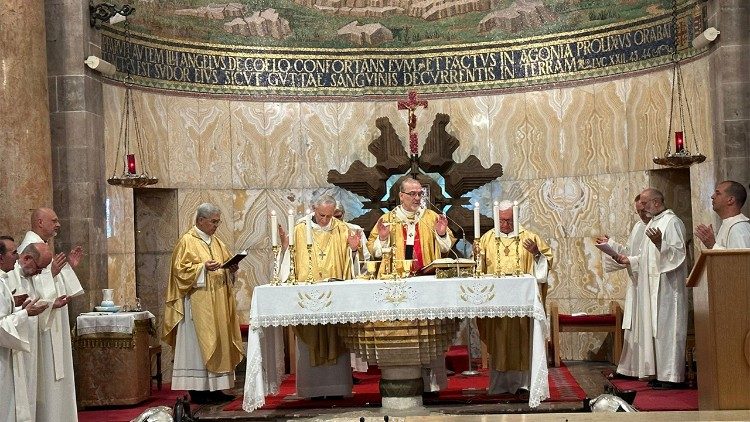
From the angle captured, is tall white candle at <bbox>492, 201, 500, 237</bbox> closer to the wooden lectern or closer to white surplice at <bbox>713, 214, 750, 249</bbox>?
white surplice at <bbox>713, 214, 750, 249</bbox>

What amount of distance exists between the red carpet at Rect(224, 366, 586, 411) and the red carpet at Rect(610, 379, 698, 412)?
21.3 inches

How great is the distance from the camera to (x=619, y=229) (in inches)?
567

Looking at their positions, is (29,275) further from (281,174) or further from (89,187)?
(281,174)

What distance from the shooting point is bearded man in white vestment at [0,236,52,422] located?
8.15m

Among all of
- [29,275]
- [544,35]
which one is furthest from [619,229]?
[29,275]

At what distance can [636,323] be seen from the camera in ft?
39.2

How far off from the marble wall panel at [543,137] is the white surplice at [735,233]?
5122 mm

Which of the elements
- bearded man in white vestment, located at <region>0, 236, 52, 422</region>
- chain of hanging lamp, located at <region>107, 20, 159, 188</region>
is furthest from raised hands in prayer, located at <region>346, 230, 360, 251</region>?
chain of hanging lamp, located at <region>107, 20, 159, 188</region>

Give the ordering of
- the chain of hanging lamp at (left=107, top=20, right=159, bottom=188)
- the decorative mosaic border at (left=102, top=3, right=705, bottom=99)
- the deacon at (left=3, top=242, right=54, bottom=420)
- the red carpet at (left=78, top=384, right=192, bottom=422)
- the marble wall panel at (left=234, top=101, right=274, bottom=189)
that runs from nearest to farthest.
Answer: the deacon at (left=3, top=242, right=54, bottom=420)
the red carpet at (left=78, top=384, right=192, bottom=422)
the chain of hanging lamp at (left=107, top=20, right=159, bottom=188)
the decorative mosaic border at (left=102, top=3, right=705, bottom=99)
the marble wall panel at (left=234, top=101, right=274, bottom=189)

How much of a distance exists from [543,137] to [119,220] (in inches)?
218

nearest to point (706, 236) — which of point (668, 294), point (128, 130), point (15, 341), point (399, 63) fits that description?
point (668, 294)

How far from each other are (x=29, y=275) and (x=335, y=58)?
7.43 metres

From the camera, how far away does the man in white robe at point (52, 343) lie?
9234mm

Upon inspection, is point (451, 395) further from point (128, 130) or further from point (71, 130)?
point (128, 130)
